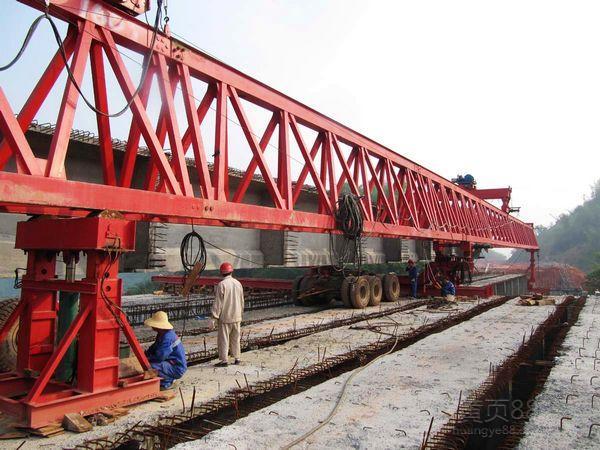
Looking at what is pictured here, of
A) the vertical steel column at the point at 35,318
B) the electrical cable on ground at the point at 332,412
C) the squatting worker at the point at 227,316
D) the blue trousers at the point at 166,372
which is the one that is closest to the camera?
the electrical cable on ground at the point at 332,412

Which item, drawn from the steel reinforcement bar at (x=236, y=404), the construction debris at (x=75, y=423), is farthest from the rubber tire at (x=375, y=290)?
the construction debris at (x=75, y=423)

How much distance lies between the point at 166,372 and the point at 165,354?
21 centimetres

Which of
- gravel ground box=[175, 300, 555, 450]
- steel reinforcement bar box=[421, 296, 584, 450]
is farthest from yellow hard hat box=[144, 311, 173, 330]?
steel reinforcement bar box=[421, 296, 584, 450]

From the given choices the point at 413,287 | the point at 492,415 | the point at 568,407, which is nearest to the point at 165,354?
the point at 492,415

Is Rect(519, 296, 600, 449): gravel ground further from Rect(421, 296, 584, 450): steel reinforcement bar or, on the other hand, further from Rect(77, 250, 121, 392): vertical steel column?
Rect(77, 250, 121, 392): vertical steel column

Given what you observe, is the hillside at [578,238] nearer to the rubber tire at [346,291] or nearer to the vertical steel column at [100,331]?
the rubber tire at [346,291]

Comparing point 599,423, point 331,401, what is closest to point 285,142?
point 331,401

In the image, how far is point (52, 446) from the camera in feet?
12.1

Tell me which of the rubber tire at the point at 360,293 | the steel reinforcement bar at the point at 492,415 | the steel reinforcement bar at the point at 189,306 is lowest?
the steel reinforcement bar at the point at 492,415

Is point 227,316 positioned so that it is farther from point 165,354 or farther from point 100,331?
point 100,331

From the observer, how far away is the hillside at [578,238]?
6719cm

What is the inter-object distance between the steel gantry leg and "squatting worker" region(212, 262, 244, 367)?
5.16 ft

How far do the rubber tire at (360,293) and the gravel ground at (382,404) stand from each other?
5.77m

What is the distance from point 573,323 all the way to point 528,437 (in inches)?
310
